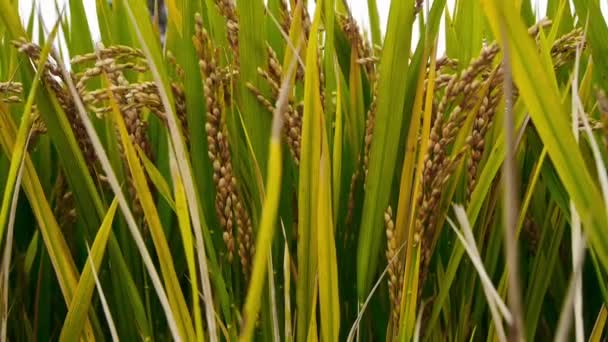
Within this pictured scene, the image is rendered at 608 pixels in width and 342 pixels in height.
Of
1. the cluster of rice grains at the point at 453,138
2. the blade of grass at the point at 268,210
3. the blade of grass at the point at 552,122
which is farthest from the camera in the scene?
the cluster of rice grains at the point at 453,138

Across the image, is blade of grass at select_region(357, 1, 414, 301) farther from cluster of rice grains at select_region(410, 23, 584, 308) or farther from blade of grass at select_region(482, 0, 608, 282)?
blade of grass at select_region(482, 0, 608, 282)

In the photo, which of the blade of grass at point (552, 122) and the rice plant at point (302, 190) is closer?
the blade of grass at point (552, 122)

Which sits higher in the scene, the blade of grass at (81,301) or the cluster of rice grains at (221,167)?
the cluster of rice grains at (221,167)

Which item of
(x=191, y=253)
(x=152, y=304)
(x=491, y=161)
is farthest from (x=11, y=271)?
(x=491, y=161)

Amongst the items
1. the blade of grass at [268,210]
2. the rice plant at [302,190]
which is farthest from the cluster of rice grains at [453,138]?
the blade of grass at [268,210]

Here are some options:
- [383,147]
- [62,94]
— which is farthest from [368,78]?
[62,94]

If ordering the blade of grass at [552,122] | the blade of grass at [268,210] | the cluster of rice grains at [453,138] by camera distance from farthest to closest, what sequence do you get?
the cluster of rice grains at [453,138], the blade of grass at [552,122], the blade of grass at [268,210]

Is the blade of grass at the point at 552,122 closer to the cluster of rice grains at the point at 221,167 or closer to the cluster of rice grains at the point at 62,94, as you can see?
the cluster of rice grains at the point at 221,167

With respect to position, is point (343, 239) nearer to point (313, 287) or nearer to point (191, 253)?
point (313, 287)

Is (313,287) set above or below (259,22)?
below
